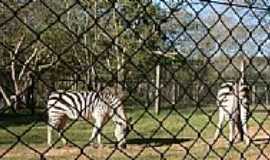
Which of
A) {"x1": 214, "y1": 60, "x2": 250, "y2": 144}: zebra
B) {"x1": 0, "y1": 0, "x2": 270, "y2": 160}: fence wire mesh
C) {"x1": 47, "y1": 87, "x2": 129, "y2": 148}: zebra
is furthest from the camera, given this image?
{"x1": 214, "y1": 60, "x2": 250, "y2": 144}: zebra

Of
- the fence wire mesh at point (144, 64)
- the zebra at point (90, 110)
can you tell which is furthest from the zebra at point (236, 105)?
the zebra at point (90, 110)

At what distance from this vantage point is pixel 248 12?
3068 millimetres

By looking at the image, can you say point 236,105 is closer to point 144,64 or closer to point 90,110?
point 144,64

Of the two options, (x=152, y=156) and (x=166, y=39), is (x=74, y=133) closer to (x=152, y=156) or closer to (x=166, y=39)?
(x=152, y=156)

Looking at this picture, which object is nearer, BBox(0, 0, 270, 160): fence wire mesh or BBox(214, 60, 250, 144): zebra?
BBox(0, 0, 270, 160): fence wire mesh

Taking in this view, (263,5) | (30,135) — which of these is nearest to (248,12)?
(263,5)

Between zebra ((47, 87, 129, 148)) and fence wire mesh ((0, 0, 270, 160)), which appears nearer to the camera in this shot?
fence wire mesh ((0, 0, 270, 160))

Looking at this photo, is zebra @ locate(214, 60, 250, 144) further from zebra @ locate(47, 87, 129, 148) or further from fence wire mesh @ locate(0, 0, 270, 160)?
zebra @ locate(47, 87, 129, 148)

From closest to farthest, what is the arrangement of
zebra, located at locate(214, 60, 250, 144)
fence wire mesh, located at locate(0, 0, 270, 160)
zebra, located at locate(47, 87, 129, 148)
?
fence wire mesh, located at locate(0, 0, 270, 160)
zebra, located at locate(47, 87, 129, 148)
zebra, located at locate(214, 60, 250, 144)

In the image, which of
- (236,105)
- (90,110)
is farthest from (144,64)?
(90,110)

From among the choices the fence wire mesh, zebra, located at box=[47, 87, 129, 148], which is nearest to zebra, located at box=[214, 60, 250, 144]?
the fence wire mesh

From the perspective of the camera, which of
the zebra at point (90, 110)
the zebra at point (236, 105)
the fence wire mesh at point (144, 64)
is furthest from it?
the zebra at point (236, 105)

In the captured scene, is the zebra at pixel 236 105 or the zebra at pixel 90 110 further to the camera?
the zebra at pixel 236 105

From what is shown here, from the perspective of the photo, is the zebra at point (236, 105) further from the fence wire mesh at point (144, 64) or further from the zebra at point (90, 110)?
the zebra at point (90, 110)
